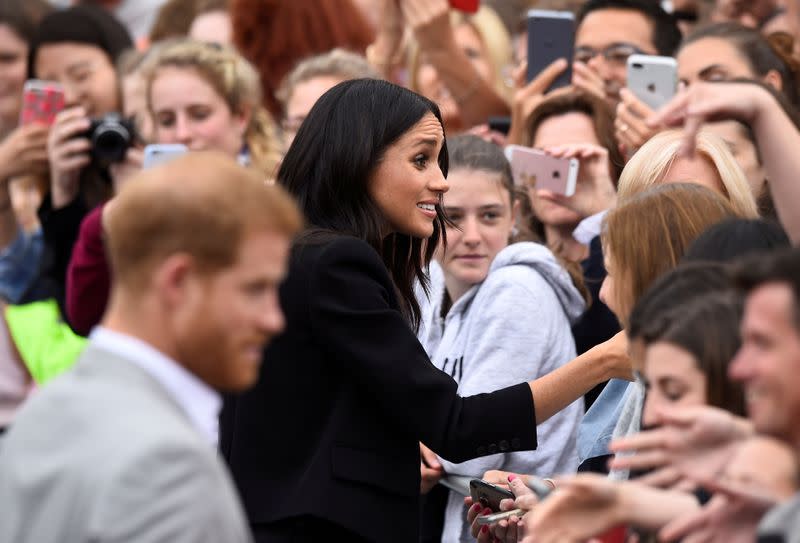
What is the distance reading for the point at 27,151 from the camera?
5.43m

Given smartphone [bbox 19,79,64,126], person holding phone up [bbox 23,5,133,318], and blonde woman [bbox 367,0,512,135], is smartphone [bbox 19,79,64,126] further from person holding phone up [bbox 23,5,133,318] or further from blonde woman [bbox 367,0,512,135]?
blonde woman [bbox 367,0,512,135]

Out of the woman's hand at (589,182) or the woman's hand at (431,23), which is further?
the woman's hand at (431,23)

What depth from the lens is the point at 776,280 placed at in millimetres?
2135

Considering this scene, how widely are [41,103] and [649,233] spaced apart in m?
3.22

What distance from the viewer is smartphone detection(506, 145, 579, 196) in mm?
4617

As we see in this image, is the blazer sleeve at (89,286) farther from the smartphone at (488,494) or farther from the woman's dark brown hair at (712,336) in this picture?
the woman's dark brown hair at (712,336)

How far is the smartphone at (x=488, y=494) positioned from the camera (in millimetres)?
3398

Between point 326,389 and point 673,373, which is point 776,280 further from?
point 326,389

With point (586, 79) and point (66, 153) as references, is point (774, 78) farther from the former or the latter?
point (66, 153)

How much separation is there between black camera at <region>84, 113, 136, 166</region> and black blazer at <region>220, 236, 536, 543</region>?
2.35m

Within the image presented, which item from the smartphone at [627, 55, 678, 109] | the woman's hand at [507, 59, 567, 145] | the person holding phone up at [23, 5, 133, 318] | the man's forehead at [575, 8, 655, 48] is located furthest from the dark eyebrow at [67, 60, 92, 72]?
the smartphone at [627, 55, 678, 109]

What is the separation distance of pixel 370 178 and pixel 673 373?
118 centimetres

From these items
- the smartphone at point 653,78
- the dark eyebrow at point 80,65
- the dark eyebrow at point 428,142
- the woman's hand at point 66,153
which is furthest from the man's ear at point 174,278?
the dark eyebrow at point 80,65

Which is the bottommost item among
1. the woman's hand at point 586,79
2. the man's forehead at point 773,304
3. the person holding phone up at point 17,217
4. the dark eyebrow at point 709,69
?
the person holding phone up at point 17,217
